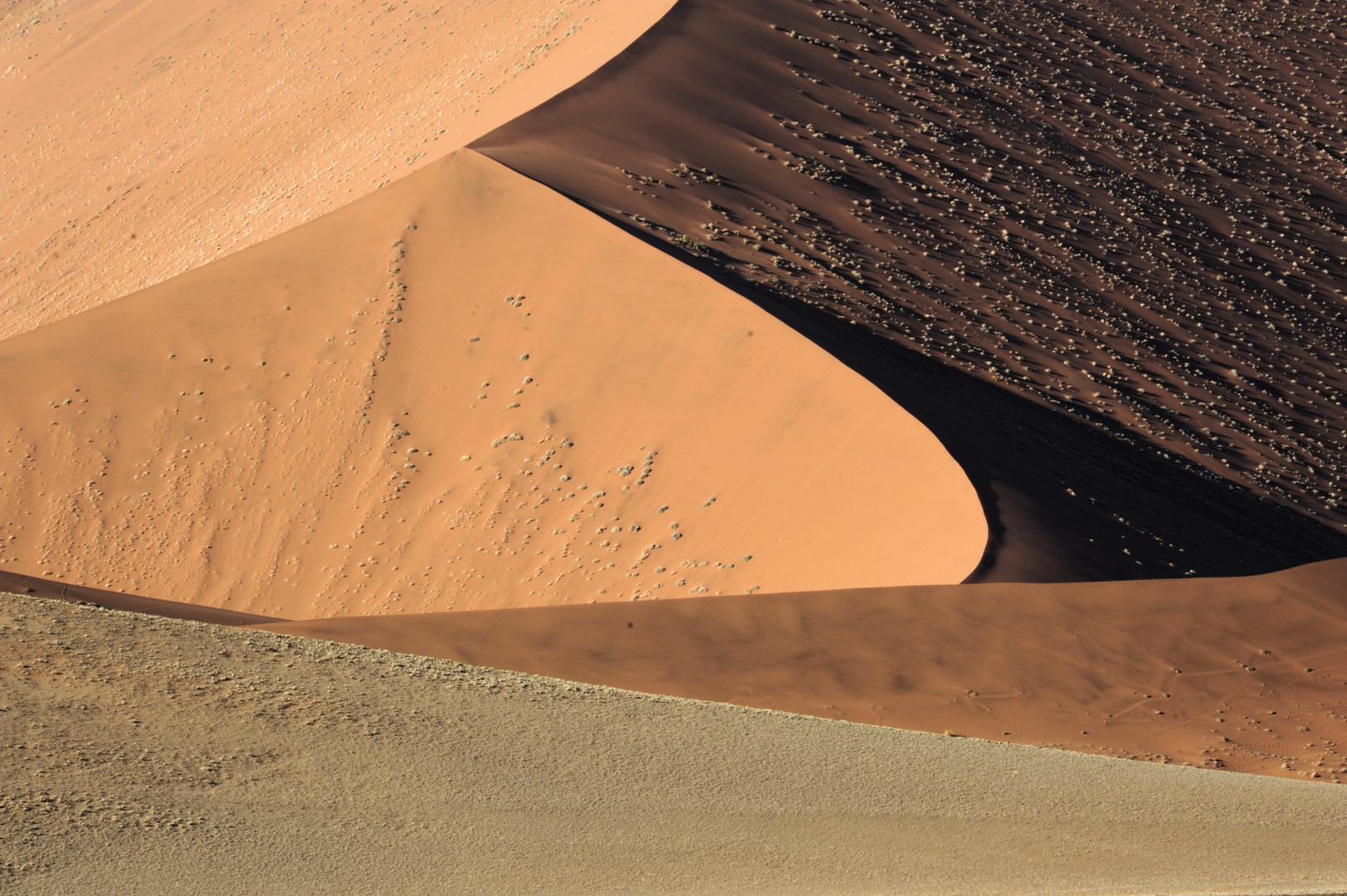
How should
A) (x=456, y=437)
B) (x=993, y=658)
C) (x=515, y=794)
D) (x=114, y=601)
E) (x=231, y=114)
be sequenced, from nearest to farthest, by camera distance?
(x=515, y=794) → (x=114, y=601) → (x=993, y=658) → (x=456, y=437) → (x=231, y=114)

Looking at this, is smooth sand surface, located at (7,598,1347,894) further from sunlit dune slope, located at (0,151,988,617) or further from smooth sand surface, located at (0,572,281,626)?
sunlit dune slope, located at (0,151,988,617)

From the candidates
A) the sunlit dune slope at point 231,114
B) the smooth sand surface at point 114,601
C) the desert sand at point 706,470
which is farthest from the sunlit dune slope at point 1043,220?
the smooth sand surface at point 114,601

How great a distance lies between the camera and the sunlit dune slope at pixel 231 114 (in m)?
28.7

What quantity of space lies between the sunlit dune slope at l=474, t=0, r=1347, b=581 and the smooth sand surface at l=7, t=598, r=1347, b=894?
4.73 m

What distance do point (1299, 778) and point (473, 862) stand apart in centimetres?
589

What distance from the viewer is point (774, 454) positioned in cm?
1538

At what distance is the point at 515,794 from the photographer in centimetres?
679

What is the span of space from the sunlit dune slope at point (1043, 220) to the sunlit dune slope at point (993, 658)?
1.05m

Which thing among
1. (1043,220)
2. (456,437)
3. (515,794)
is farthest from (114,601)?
(1043,220)

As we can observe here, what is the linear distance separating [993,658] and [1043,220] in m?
15.4

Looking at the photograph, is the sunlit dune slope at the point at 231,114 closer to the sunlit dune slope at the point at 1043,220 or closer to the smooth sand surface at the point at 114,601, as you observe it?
the sunlit dune slope at the point at 1043,220

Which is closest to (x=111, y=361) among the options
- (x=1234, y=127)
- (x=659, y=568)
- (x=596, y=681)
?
(x=659, y=568)

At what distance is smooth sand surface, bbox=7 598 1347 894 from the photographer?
5941mm

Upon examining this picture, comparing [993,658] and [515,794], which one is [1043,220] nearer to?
[993,658]
